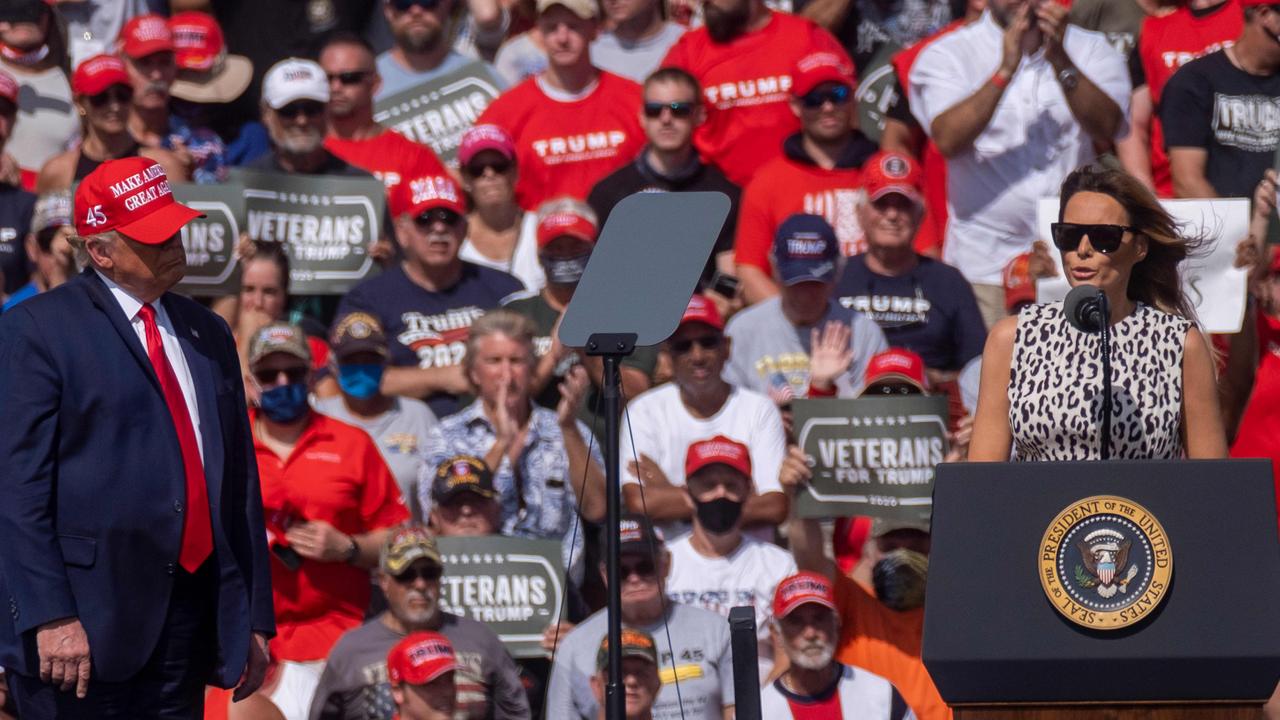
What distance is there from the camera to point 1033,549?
3771 mm

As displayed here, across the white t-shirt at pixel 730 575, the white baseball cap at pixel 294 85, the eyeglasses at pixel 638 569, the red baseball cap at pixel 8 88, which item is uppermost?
the red baseball cap at pixel 8 88

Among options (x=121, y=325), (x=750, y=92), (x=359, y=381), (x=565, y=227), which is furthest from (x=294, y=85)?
(x=121, y=325)

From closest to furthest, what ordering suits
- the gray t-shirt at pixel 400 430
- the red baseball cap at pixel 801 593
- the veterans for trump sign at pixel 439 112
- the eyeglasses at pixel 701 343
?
the red baseball cap at pixel 801 593, the eyeglasses at pixel 701 343, the gray t-shirt at pixel 400 430, the veterans for trump sign at pixel 439 112

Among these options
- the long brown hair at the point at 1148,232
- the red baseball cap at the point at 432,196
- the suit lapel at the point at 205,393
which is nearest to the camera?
the long brown hair at the point at 1148,232

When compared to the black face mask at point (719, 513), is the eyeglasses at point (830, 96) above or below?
above

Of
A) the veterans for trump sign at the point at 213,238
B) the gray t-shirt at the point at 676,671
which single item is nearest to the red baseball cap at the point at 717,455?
the gray t-shirt at the point at 676,671

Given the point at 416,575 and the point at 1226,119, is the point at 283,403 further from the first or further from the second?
the point at 1226,119

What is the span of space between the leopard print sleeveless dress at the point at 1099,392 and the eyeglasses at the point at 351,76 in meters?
6.20

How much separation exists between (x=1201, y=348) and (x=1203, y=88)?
17.1 ft

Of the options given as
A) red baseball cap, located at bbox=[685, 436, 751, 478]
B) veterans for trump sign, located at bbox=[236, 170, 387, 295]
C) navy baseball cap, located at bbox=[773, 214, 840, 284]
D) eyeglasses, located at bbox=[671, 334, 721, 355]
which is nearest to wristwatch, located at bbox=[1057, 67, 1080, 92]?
navy baseball cap, located at bbox=[773, 214, 840, 284]

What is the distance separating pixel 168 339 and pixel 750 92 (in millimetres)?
5498

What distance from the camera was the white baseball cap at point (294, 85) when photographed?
31.4 feet

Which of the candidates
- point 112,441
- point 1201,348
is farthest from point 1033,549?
point 112,441

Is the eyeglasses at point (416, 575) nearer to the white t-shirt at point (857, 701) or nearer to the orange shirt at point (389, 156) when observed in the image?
the white t-shirt at point (857, 701)
